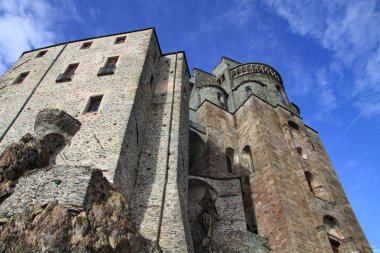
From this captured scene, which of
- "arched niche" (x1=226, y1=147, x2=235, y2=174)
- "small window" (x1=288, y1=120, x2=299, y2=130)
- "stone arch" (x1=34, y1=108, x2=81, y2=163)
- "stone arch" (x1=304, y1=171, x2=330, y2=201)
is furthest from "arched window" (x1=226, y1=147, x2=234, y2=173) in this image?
"stone arch" (x1=34, y1=108, x2=81, y2=163)

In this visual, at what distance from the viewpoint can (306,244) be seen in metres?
14.9

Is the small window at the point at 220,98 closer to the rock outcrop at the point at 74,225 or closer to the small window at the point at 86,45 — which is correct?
the small window at the point at 86,45

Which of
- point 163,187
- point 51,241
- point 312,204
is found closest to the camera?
point 51,241

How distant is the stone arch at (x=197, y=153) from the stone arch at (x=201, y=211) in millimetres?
3681

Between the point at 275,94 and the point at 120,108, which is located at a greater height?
the point at 275,94

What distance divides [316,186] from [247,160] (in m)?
4.64

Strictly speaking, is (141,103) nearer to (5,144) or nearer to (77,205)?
(5,144)

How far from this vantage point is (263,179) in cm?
1838

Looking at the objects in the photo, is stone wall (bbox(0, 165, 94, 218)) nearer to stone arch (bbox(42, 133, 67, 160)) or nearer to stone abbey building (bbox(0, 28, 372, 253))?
stone abbey building (bbox(0, 28, 372, 253))

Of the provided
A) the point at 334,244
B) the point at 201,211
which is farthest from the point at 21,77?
the point at 334,244

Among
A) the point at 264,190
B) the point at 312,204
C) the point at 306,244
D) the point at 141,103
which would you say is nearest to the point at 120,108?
the point at 141,103

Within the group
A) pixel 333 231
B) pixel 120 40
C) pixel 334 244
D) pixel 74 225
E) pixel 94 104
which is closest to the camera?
pixel 74 225

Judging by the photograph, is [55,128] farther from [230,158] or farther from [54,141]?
[230,158]

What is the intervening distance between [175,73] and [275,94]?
12622 millimetres
